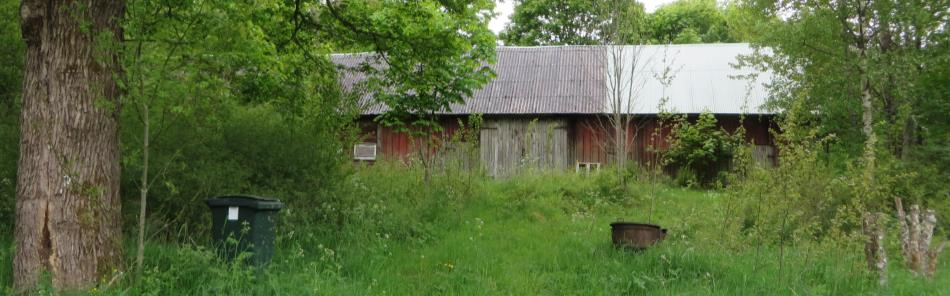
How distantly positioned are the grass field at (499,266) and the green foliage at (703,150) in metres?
7.87

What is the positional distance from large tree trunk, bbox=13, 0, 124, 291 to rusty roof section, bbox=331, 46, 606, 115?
12239 millimetres

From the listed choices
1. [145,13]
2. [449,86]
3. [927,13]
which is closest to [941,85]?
[927,13]

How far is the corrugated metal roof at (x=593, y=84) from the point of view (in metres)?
17.9

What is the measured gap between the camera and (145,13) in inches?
192

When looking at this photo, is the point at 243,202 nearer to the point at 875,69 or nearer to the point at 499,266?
the point at 499,266

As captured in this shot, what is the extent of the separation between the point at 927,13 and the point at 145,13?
1123 cm

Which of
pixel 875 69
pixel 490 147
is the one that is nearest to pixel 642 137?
pixel 490 147

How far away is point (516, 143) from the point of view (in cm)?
→ 1850

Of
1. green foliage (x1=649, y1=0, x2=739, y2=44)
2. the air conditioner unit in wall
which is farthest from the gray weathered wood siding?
green foliage (x1=649, y1=0, x2=739, y2=44)

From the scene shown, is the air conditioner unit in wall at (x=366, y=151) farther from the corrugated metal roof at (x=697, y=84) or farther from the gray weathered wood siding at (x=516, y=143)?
the corrugated metal roof at (x=697, y=84)

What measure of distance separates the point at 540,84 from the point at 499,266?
13.4m

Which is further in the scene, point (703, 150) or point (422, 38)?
point (703, 150)

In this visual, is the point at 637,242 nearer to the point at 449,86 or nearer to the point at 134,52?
the point at 449,86

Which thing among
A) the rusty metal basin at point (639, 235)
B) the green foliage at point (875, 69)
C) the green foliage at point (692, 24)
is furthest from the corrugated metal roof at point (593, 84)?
the green foliage at point (692, 24)
